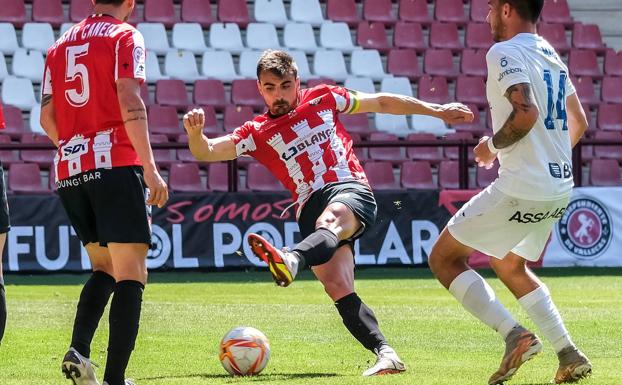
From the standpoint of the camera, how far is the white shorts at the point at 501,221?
6.39 m

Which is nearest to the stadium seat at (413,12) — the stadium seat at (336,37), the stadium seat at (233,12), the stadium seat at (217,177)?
the stadium seat at (336,37)

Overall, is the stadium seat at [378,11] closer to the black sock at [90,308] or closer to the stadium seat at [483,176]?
the stadium seat at [483,176]

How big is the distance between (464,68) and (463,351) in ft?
45.3

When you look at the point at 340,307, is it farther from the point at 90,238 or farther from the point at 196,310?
the point at 196,310

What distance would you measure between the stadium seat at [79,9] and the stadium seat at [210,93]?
231cm

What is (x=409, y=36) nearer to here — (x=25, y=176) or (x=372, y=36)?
(x=372, y=36)

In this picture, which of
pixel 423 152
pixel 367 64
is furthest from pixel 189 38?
pixel 423 152

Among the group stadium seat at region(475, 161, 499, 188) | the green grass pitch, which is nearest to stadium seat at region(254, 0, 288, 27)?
stadium seat at region(475, 161, 499, 188)

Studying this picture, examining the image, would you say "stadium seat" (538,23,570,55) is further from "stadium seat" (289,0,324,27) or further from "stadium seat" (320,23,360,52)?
"stadium seat" (289,0,324,27)

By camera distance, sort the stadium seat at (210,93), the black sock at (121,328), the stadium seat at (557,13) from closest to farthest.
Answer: the black sock at (121,328) < the stadium seat at (210,93) < the stadium seat at (557,13)

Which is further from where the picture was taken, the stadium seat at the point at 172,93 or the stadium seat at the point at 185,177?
the stadium seat at the point at 172,93

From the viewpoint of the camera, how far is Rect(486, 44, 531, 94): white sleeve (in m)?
6.22

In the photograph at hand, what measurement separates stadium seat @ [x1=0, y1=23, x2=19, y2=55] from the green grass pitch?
537 centimetres

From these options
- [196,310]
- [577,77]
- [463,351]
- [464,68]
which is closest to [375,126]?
[464,68]
